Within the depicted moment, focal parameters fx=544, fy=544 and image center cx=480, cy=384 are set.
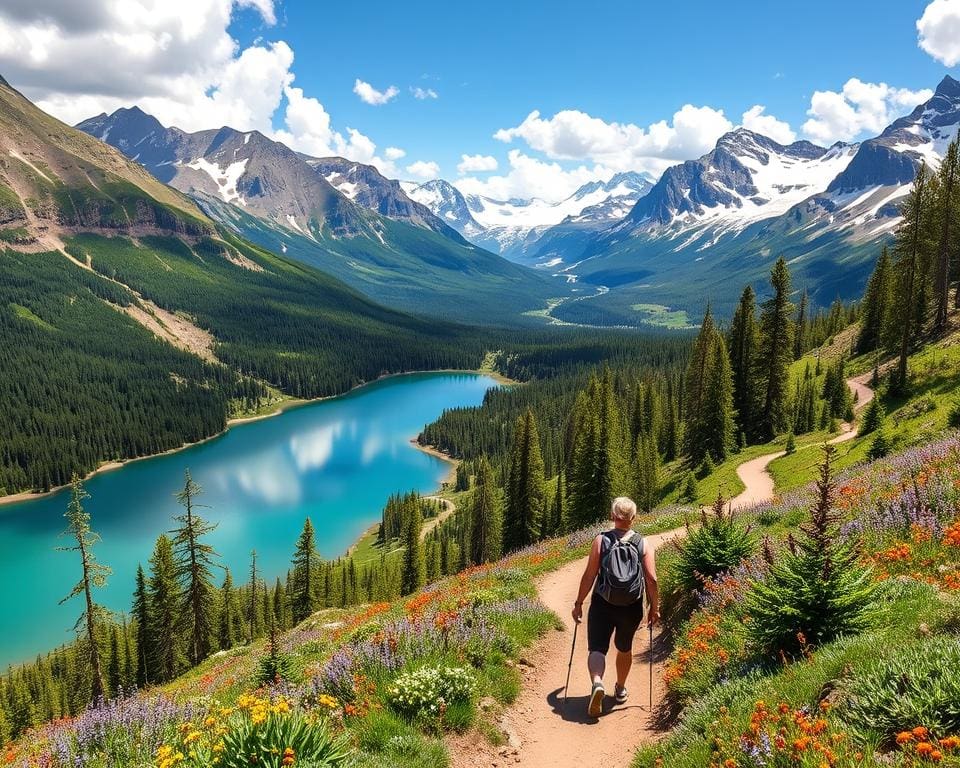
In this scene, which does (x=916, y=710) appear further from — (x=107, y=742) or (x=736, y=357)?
(x=736, y=357)

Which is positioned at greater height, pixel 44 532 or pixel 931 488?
pixel 931 488

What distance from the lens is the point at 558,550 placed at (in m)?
25.9

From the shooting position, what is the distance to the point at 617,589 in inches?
369

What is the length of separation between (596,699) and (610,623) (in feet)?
4.46

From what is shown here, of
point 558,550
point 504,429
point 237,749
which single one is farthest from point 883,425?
point 504,429

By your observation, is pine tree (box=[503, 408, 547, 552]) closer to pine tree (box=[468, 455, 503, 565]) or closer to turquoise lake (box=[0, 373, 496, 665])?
pine tree (box=[468, 455, 503, 565])

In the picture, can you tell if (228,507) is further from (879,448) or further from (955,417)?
(955,417)

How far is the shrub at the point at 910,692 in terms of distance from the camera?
534 centimetres

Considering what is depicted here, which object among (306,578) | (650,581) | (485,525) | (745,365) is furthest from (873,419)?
(306,578)

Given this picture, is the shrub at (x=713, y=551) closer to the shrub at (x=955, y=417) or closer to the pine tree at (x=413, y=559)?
the shrub at (x=955, y=417)

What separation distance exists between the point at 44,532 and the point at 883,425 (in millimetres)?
135997

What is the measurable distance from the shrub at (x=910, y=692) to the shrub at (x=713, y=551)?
7009 mm

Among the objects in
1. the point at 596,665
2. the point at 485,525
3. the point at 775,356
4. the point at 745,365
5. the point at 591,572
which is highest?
the point at 591,572

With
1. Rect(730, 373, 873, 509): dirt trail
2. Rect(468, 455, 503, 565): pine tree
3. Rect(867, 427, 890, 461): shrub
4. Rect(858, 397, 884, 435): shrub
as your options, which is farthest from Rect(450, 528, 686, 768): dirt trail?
Rect(468, 455, 503, 565): pine tree
